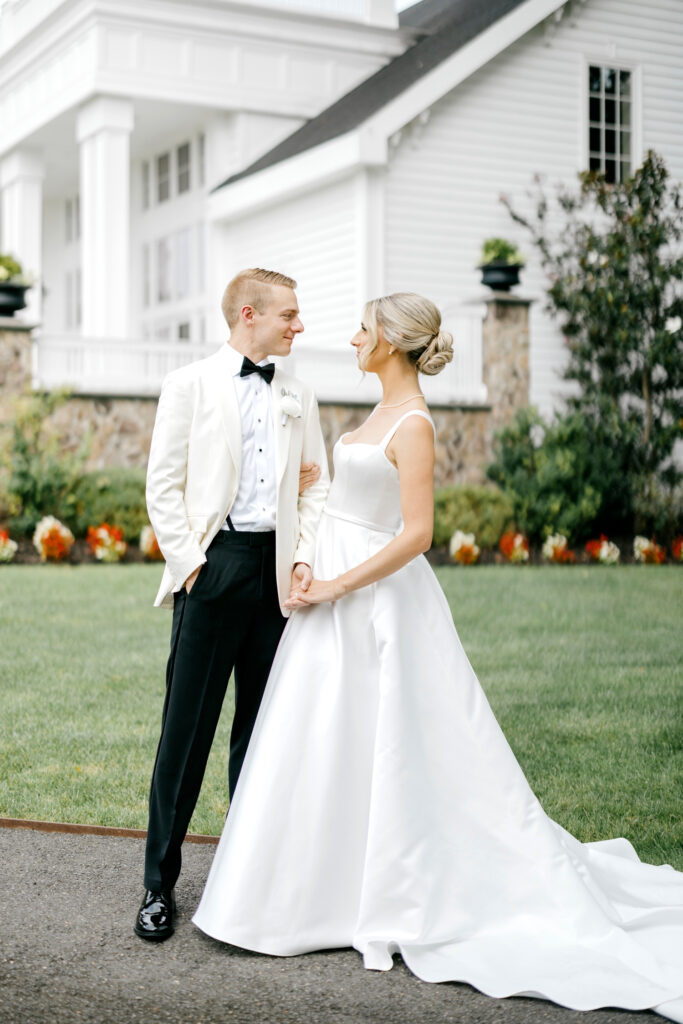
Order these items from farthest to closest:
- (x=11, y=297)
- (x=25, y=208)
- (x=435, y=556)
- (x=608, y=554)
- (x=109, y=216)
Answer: (x=25, y=208)
(x=109, y=216)
(x=11, y=297)
(x=608, y=554)
(x=435, y=556)

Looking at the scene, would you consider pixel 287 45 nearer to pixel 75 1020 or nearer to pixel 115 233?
pixel 115 233

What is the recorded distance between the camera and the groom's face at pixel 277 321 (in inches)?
156

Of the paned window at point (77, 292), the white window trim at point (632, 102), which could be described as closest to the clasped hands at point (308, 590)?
the white window trim at point (632, 102)

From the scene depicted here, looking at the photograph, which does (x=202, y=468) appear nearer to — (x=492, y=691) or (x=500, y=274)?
(x=492, y=691)

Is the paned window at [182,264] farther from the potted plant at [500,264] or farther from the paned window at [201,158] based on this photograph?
the potted plant at [500,264]

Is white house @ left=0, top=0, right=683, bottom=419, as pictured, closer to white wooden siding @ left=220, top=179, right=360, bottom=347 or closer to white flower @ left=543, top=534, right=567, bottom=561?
white wooden siding @ left=220, top=179, right=360, bottom=347

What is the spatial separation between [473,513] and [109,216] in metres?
7.46

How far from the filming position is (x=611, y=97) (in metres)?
19.1

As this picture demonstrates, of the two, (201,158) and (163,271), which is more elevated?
(201,158)

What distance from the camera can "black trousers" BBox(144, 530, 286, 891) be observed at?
3900 mm

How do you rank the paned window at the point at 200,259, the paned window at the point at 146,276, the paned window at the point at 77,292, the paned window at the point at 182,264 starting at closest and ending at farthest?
the paned window at the point at 200,259, the paned window at the point at 182,264, the paned window at the point at 146,276, the paned window at the point at 77,292

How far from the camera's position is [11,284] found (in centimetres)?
1382

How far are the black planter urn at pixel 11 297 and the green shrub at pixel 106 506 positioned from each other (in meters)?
2.47

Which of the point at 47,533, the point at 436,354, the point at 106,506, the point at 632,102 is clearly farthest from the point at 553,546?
the point at 436,354
